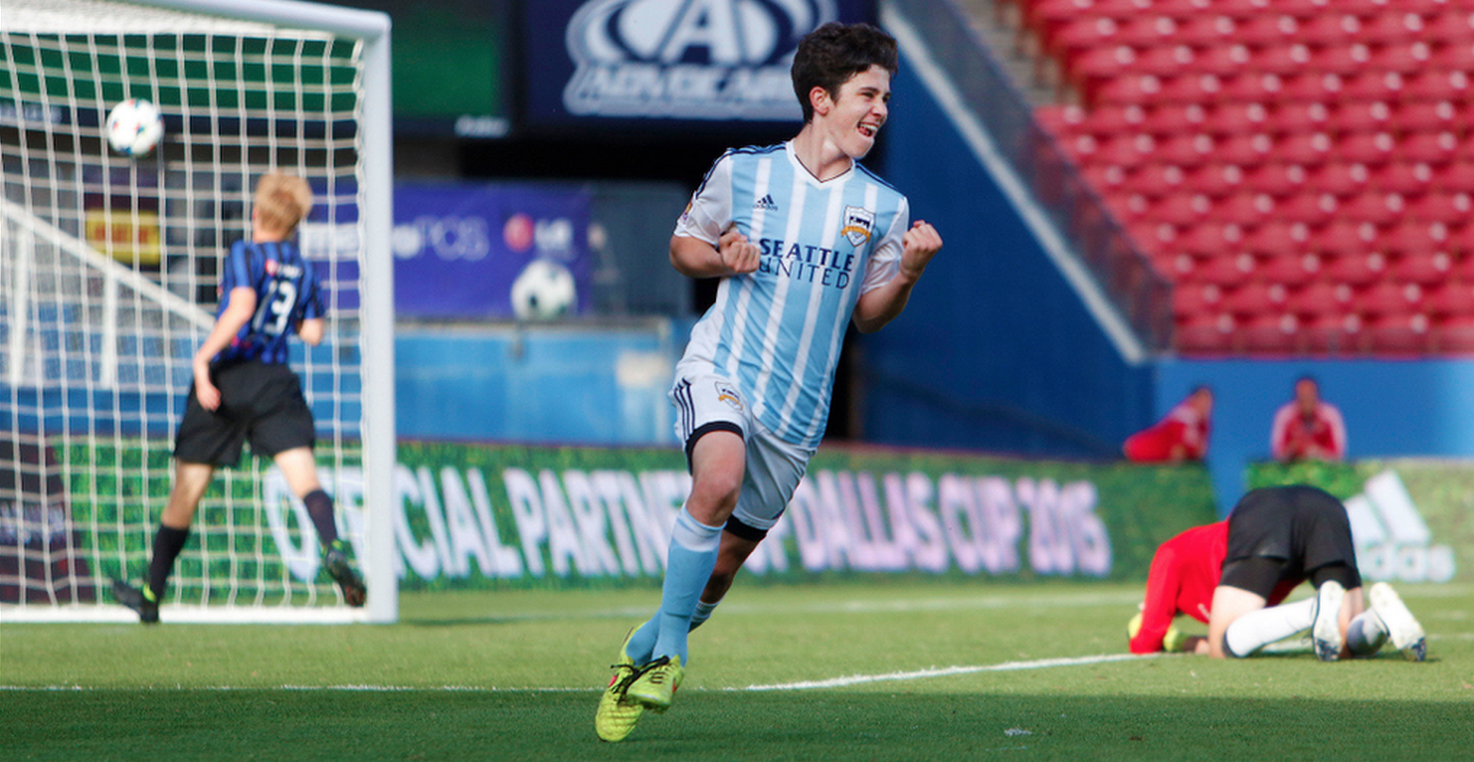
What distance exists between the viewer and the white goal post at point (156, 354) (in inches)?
294

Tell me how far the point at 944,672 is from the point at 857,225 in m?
1.85

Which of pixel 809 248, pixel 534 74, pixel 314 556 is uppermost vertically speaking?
pixel 534 74

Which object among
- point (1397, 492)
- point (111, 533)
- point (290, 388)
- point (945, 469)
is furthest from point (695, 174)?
point (290, 388)

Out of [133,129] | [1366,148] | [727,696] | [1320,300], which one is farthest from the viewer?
[1366,148]

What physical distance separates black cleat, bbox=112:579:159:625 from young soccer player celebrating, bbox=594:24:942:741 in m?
3.34

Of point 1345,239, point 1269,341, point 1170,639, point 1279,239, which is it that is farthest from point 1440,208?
point 1170,639

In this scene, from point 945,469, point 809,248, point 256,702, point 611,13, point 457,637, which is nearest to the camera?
point 809,248

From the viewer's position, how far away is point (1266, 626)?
605 centimetres

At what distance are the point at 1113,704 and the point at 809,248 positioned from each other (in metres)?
1.55

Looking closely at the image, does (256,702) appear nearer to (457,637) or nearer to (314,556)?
(457,637)

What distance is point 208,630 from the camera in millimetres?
6844

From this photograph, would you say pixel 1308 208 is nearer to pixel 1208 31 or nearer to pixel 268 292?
pixel 1208 31

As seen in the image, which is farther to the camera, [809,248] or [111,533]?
[111,533]

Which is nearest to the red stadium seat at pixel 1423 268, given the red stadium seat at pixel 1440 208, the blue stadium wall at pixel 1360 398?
the red stadium seat at pixel 1440 208
